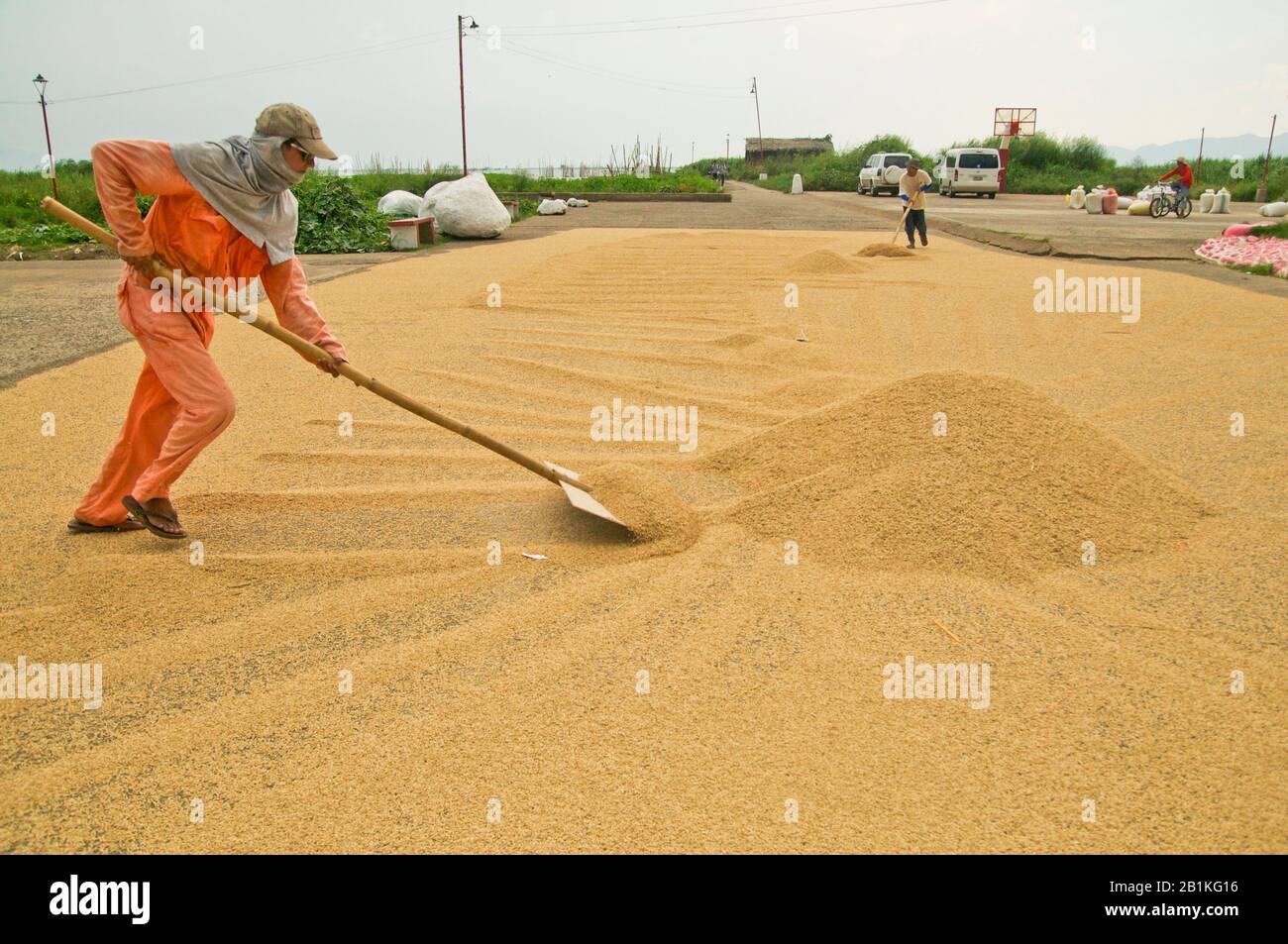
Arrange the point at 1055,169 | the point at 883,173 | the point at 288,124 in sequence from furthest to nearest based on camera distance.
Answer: the point at 1055,169
the point at 883,173
the point at 288,124

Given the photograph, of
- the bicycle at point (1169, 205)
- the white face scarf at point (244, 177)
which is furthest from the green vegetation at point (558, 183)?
the white face scarf at point (244, 177)

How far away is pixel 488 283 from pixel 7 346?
4.29m

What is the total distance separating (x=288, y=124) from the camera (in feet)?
10.1

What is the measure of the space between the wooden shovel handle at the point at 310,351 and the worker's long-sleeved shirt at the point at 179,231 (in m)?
0.07

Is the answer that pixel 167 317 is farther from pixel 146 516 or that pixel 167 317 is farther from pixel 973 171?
pixel 973 171

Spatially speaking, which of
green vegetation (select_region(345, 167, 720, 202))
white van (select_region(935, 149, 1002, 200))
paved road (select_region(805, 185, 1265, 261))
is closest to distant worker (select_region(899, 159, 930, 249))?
paved road (select_region(805, 185, 1265, 261))

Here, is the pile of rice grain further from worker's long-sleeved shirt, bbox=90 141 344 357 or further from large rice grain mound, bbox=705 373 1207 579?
worker's long-sleeved shirt, bbox=90 141 344 357

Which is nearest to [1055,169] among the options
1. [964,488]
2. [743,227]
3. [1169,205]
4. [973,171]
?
[973,171]

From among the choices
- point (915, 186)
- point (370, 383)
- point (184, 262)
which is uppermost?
point (915, 186)

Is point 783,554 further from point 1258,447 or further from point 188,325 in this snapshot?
point 1258,447

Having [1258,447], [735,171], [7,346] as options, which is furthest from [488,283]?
[735,171]

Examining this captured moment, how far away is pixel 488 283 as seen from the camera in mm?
9750

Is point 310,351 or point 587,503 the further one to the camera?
point 587,503

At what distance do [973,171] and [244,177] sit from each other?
89.1 ft
